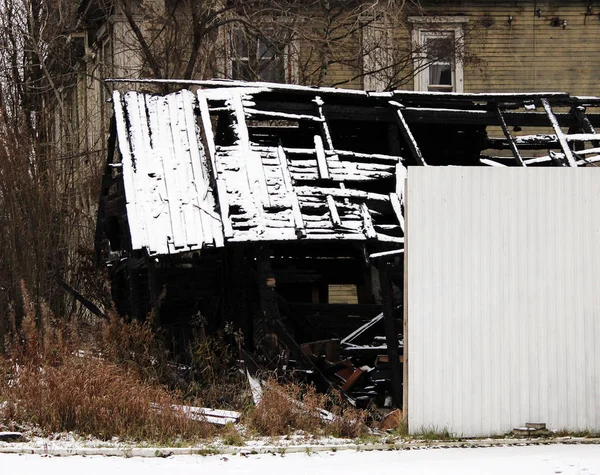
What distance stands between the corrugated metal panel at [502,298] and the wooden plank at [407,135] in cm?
394

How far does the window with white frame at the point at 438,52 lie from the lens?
2423 cm

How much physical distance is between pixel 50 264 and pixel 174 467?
9.76 metres

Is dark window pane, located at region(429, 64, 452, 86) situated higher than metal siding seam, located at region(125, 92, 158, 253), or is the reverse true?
dark window pane, located at region(429, 64, 452, 86)

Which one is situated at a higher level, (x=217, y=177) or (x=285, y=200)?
(x=217, y=177)

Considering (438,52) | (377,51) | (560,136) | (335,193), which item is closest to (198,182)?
(335,193)

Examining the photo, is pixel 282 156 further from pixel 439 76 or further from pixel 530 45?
pixel 530 45

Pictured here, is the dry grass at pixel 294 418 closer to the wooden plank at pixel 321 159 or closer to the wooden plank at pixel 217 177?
the wooden plank at pixel 217 177

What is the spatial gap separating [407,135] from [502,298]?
4.83 meters

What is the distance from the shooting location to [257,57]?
22188mm

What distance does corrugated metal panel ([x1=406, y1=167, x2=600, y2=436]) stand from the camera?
9750 millimetres

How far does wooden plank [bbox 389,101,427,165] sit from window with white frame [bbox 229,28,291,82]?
6.65 metres

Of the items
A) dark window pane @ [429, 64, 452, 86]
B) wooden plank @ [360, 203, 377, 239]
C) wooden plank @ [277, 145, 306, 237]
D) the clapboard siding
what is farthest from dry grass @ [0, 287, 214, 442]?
the clapboard siding

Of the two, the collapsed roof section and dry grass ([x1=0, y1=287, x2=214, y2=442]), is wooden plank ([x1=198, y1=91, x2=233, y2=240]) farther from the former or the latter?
dry grass ([x1=0, y1=287, x2=214, y2=442])

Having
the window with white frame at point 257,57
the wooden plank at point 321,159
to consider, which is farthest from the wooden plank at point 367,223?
the window with white frame at point 257,57
